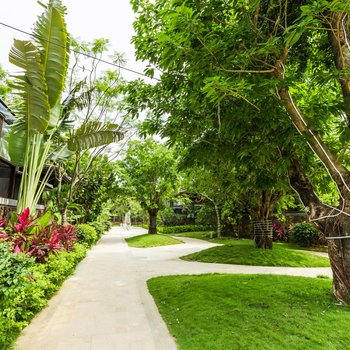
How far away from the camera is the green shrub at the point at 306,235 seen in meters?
16.8

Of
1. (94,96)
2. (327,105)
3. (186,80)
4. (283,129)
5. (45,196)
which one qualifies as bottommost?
(45,196)

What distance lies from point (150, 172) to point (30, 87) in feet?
49.6

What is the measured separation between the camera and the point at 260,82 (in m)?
4.01

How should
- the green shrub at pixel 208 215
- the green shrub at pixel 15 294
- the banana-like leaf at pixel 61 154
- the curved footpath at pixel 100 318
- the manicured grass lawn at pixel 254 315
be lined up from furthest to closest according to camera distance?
the green shrub at pixel 208 215 → the banana-like leaf at pixel 61 154 → the curved footpath at pixel 100 318 → the manicured grass lawn at pixel 254 315 → the green shrub at pixel 15 294

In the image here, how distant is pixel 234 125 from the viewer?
4.49m

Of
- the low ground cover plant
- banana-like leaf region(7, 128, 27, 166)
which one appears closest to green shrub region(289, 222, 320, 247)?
the low ground cover plant

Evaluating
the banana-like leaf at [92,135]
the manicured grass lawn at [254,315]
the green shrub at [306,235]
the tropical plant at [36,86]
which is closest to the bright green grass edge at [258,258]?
the manicured grass lawn at [254,315]

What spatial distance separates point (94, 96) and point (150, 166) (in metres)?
9.94

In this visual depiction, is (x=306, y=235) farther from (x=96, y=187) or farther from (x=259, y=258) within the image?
(x=96, y=187)

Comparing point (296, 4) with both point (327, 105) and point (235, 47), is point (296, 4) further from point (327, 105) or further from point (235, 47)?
point (327, 105)

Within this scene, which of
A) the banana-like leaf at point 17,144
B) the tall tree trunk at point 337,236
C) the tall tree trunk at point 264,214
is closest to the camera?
the tall tree trunk at point 337,236

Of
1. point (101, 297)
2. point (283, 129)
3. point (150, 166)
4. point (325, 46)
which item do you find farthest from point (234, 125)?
point (150, 166)

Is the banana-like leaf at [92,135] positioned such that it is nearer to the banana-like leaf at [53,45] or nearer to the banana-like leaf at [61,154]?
the banana-like leaf at [61,154]

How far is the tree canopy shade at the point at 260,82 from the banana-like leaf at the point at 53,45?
7.34 ft
